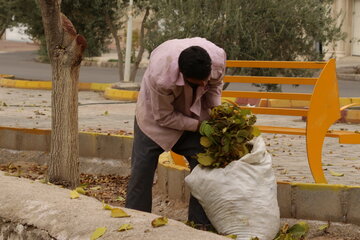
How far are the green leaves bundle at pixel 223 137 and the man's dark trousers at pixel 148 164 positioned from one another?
168 millimetres

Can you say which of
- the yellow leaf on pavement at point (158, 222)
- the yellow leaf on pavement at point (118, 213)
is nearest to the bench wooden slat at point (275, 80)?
the yellow leaf on pavement at point (118, 213)

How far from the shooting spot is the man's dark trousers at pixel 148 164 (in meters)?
6.37

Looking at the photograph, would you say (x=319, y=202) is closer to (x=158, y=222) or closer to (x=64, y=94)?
(x=158, y=222)

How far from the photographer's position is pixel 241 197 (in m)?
5.99

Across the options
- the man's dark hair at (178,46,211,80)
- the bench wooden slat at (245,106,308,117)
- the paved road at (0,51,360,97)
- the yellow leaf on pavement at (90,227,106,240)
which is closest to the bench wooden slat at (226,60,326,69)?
the bench wooden slat at (245,106,308,117)

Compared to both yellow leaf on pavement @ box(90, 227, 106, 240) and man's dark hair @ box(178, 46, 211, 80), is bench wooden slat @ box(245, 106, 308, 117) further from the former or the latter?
yellow leaf on pavement @ box(90, 227, 106, 240)

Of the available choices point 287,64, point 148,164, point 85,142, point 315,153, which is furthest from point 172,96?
point 85,142

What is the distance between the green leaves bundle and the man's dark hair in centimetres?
48

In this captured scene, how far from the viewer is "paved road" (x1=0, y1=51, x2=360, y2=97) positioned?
2128 centimetres

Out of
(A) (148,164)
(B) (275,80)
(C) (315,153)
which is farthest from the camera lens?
(B) (275,80)

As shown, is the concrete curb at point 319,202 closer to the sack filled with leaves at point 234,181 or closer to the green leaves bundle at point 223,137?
the sack filled with leaves at point 234,181

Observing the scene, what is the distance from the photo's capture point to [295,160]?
9.28 meters

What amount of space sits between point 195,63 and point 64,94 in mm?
2626

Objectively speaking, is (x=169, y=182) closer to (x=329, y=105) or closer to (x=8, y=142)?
(x=329, y=105)
